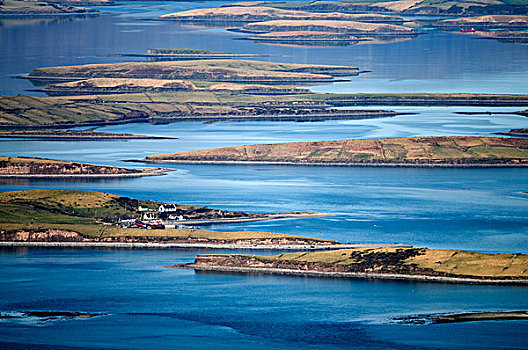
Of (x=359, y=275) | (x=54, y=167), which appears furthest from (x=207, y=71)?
(x=359, y=275)

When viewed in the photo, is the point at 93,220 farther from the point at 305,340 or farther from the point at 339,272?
the point at 305,340

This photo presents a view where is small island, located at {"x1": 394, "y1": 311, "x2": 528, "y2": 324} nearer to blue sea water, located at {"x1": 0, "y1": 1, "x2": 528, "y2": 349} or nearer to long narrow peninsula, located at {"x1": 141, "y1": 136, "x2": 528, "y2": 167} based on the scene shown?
blue sea water, located at {"x1": 0, "y1": 1, "x2": 528, "y2": 349}

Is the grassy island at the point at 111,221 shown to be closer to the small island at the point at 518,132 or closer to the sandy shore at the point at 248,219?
the sandy shore at the point at 248,219

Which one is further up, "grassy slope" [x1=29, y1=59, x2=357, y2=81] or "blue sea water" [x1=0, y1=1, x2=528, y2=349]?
"grassy slope" [x1=29, y1=59, x2=357, y2=81]

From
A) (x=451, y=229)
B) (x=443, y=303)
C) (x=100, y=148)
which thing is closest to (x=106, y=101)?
(x=100, y=148)

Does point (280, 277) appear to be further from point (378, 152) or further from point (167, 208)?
point (378, 152)

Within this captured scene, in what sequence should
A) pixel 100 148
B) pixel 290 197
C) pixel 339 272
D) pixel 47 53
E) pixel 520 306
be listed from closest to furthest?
pixel 520 306, pixel 339 272, pixel 290 197, pixel 100 148, pixel 47 53

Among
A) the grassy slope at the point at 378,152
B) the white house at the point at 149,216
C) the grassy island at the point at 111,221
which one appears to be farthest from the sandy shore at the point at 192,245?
the grassy slope at the point at 378,152

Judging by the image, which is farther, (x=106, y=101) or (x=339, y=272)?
(x=106, y=101)

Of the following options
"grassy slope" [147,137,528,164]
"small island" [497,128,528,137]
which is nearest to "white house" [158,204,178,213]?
"grassy slope" [147,137,528,164]
